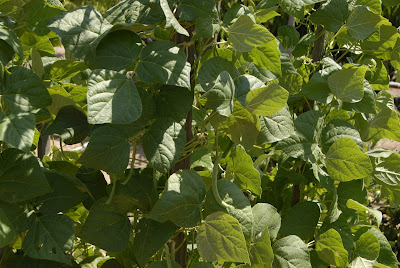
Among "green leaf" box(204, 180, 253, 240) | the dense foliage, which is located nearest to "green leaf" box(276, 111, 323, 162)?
the dense foliage

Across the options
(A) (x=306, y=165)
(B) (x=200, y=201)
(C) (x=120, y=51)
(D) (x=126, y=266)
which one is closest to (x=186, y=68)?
(C) (x=120, y=51)

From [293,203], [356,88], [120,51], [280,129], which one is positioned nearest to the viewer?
[120,51]

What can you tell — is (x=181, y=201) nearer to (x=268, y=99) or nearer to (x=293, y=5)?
(x=268, y=99)

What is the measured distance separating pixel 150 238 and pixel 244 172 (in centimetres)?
24

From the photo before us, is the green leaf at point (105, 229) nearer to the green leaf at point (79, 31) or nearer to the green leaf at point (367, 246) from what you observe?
the green leaf at point (79, 31)

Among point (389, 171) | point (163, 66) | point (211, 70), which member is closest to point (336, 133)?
point (389, 171)

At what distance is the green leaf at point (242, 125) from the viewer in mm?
832

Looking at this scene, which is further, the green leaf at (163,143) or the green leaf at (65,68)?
the green leaf at (65,68)

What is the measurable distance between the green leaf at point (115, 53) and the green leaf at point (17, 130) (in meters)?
0.12

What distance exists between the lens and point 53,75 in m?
0.93

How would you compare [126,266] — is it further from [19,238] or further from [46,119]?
[46,119]

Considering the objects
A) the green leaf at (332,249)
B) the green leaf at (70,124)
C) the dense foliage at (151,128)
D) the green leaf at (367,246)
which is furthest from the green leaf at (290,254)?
the green leaf at (70,124)

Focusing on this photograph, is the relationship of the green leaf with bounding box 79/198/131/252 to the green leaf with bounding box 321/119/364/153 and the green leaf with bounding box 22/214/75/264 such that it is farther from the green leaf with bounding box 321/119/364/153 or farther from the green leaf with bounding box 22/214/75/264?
the green leaf with bounding box 321/119/364/153

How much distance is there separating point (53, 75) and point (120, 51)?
0.77ft
